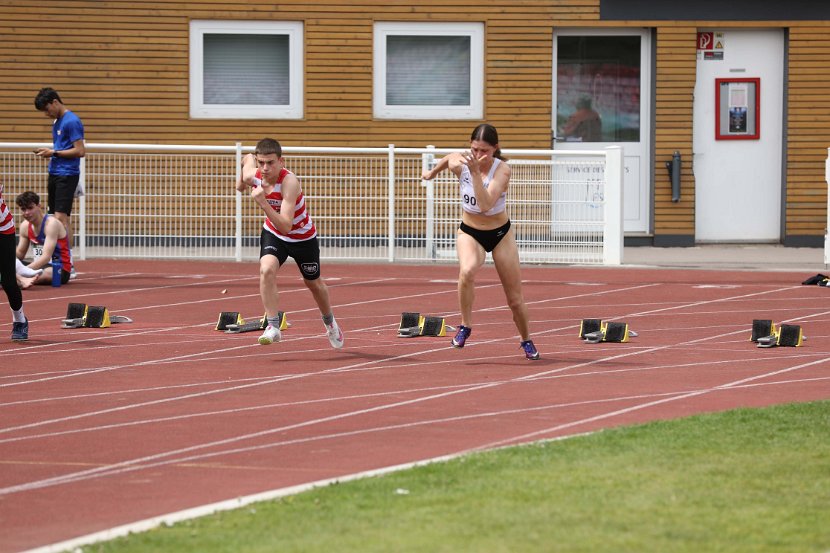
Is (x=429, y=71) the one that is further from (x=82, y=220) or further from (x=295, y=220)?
(x=295, y=220)

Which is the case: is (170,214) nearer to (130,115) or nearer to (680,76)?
(130,115)

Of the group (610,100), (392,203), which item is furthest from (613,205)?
(610,100)

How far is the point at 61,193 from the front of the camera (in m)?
18.8

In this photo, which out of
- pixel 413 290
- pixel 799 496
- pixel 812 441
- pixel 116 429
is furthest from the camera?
pixel 413 290

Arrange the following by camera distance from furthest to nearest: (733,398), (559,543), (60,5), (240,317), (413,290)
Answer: (60,5), (413,290), (240,317), (733,398), (559,543)

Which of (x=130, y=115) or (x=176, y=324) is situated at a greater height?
(x=130, y=115)

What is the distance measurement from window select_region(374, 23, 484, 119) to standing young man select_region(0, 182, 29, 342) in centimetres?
1052

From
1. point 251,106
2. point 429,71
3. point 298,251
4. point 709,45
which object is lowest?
point 298,251

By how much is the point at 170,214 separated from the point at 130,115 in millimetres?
2737

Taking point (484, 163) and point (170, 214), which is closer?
point (484, 163)

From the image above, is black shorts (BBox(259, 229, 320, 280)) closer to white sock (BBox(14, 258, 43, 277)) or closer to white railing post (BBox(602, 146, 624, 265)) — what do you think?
white sock (BBox(14, 258, 43, 277))

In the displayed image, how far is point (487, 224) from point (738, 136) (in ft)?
40.5

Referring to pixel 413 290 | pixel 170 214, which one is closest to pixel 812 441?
pixel 413 290

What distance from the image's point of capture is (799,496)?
724cm
